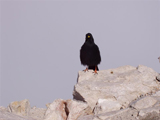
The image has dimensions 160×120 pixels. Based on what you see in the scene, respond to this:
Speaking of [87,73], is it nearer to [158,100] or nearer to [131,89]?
[131,89]

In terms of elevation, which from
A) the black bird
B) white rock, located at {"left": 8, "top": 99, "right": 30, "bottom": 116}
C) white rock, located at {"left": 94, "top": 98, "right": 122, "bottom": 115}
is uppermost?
the black bird

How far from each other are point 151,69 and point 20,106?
5.85 m

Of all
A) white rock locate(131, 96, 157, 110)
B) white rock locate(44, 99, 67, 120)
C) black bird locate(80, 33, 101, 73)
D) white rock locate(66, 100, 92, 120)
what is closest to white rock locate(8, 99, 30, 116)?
white rock locate(44, 99, 67, 120)

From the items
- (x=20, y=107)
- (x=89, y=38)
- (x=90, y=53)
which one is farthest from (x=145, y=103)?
(x=89, y=38)

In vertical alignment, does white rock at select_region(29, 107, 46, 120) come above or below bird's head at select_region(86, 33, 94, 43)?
below

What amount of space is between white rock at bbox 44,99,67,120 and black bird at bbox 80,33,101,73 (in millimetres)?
3620

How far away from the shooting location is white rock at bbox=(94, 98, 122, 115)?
767 cm

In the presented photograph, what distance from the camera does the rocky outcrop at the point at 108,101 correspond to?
22.7 feet

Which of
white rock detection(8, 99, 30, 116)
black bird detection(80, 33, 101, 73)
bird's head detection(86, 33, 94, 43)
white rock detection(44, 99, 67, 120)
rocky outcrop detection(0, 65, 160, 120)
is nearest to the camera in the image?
rocky outcrop detection(0, 65, 160, 120)

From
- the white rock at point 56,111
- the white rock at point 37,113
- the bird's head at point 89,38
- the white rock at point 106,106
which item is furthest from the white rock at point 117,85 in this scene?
the bird's head at point 89,38

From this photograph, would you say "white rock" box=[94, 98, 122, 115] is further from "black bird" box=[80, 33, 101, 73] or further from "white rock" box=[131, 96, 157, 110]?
"black bird" box=[80, 33, 101, 73]

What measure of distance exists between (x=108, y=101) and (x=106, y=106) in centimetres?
44

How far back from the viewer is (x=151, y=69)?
33.8 feet

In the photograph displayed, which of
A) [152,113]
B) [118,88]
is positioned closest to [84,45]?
[118,88]
